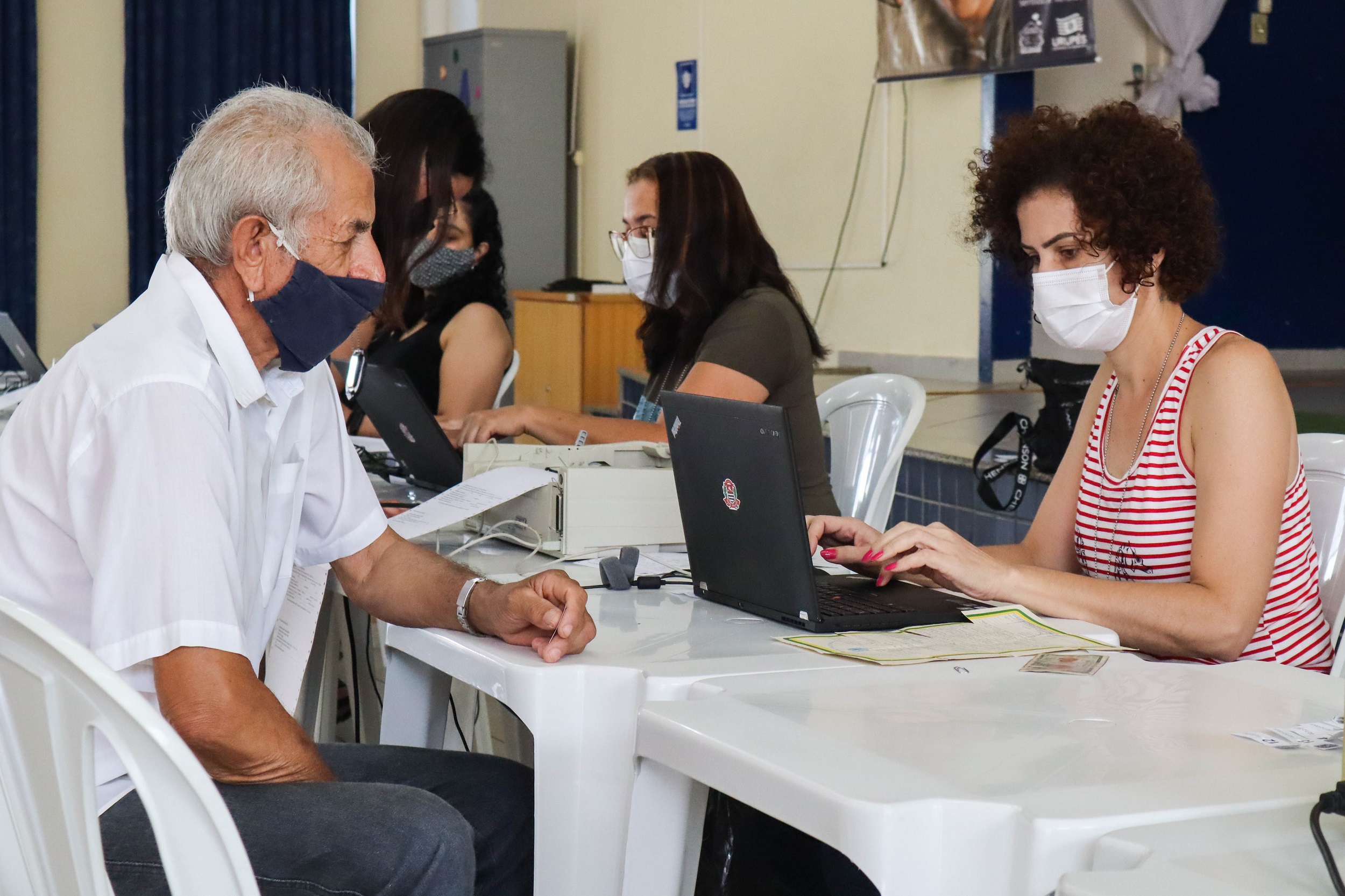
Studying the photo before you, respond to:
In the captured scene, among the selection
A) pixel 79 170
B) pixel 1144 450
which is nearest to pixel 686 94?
pixel 79 170

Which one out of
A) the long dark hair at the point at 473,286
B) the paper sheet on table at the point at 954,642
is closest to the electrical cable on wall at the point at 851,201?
the long dark hair at the point at 473,286

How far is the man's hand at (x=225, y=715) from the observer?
1.16m

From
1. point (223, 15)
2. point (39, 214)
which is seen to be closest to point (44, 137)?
point (39, 214)

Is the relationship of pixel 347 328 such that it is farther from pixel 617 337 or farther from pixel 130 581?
pixel 617 337

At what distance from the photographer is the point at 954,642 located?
139cm

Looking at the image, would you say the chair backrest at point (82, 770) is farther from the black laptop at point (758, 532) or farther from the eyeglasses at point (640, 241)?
the eyeglasses at point (640, 241)

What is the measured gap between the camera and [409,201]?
8.54 feet

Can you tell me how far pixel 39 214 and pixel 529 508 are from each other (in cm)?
586

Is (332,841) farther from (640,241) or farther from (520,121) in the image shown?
(520,121)

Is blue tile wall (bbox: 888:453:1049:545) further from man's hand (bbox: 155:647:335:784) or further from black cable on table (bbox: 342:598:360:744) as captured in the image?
man's hand (bbox: 155:647:335:784)

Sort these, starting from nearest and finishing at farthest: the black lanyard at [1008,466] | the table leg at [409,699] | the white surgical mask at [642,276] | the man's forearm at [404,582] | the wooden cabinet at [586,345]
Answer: the man's forearm at [404,582]
the table leg at [409,699]
the white surgical mask at [642,276]
the black lanyard at [1008,466]
the wooden cabinet at [586,345]

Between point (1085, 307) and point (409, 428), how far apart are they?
1.20m

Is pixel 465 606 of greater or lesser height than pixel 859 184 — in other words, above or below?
below

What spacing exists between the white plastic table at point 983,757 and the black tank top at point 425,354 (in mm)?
2110
